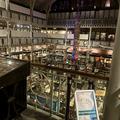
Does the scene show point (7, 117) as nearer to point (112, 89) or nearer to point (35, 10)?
point (112, 89)

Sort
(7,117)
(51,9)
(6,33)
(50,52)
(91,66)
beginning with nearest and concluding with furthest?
(7,117) → (6,33) → (91,66) → (50,52) → (51,9)

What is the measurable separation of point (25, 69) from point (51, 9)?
16314 millimetres

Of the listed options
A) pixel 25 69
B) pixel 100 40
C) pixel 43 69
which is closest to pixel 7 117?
pixel 25 69

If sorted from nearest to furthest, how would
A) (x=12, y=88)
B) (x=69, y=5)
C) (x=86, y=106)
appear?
(x=86, y=106) < (x=12, y=88) < (x=69, y=5)

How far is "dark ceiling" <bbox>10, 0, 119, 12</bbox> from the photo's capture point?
44.8 feet

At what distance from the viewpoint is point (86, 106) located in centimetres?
163

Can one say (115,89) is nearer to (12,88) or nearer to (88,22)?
(12,88)

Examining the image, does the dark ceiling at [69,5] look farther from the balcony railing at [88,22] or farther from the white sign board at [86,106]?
the white sign board at [86,106]

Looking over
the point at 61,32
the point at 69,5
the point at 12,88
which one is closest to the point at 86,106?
the point at 12,88

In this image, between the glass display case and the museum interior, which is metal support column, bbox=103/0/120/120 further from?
the museum interior

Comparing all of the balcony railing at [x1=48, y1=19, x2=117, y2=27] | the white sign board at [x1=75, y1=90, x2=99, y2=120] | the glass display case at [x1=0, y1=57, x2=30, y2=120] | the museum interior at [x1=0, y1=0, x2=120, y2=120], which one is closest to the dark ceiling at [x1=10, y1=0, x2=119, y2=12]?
the museum interior at [x1=0, y1=0, x2=120, y2=120]

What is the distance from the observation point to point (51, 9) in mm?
17203

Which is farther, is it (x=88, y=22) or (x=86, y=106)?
(x=88, y=22)

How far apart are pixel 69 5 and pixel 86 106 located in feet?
52.1
